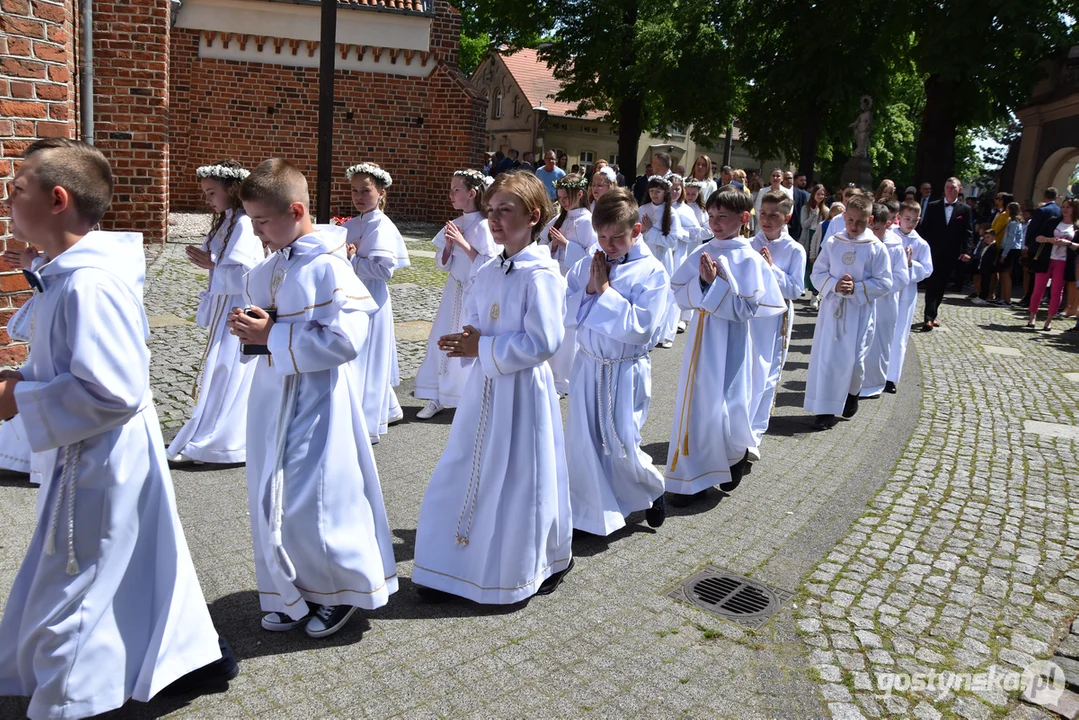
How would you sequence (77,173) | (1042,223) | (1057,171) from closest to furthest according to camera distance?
(77,173)
(1042,223)
(1057,171)

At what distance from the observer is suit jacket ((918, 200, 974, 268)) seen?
46.6 feet

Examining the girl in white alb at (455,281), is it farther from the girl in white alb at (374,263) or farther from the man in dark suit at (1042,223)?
the man in dark suit at (1042,223)

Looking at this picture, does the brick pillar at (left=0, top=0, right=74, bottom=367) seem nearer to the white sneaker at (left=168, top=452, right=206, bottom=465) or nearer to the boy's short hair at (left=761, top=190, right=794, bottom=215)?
the white sneaker at (left=168, top=452, right=206, bottom=465)

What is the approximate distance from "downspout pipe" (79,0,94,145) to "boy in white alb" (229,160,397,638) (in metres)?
9.27

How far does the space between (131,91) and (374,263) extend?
8.47 m

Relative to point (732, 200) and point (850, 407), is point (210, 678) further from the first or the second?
point (850, 407)

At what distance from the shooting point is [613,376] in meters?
5.02

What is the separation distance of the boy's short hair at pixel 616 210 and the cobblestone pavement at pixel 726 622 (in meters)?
1.82

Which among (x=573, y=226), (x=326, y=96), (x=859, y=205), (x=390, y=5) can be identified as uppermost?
(x=390, y=5)

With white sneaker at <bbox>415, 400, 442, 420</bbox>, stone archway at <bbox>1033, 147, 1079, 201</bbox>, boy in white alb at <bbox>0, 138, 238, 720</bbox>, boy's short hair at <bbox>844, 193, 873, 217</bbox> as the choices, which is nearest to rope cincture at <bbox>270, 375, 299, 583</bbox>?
boy in white alb at <bbox>0, 138, 238, 720</bbox>

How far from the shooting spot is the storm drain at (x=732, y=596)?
13.8ft

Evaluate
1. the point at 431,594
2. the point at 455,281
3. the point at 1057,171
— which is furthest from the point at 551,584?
the point at 1057,171

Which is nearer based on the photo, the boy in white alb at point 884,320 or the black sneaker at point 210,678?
the black sneaker at point 210,678

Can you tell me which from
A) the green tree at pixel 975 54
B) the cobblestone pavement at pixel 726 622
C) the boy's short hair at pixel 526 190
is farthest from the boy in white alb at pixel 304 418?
the green tree at pixel 975 54
